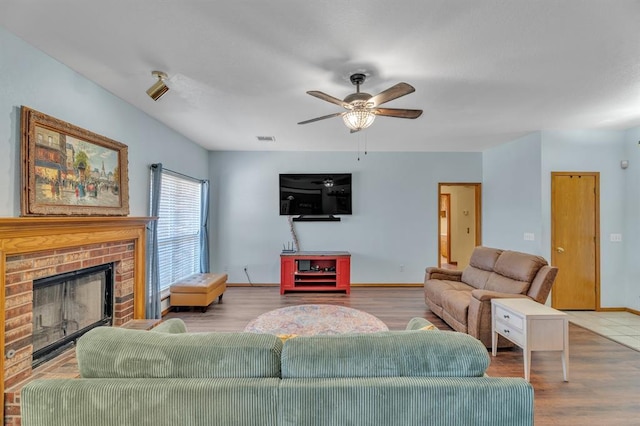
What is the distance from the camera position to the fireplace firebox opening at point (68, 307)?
2.20 m

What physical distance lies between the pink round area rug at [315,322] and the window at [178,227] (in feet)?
6.42

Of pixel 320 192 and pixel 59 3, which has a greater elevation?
pixel 59 3

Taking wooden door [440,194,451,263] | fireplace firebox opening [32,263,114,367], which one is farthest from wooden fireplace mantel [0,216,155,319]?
wooden door [440,194,451,263]

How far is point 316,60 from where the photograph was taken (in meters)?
2.30

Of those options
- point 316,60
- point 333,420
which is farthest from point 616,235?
point 333,420

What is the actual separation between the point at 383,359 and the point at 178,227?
13.9 ft

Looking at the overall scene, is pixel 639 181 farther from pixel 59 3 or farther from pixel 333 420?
pixel 59 3

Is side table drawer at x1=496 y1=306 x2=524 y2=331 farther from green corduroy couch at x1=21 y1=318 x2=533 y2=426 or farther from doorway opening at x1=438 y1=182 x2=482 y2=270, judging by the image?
doorway opening at x1=438 y1=182 x2=482 y2=270

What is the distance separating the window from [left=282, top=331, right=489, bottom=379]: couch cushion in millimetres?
3373

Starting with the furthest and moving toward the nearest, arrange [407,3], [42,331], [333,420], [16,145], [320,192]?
[320,192] → [42,331] → [16,145] → [407,3] → [333,420]

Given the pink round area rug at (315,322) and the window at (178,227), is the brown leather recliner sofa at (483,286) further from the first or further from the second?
the window at (178,227)

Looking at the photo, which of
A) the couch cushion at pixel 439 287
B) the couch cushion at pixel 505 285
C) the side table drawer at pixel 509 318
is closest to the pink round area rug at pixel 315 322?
the side table drawer at pixel 509 318

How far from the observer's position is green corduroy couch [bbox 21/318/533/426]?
1116 millimetres

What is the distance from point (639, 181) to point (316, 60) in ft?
16.3
